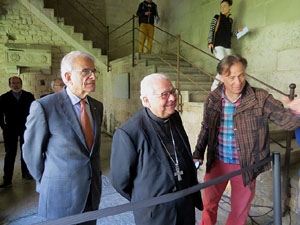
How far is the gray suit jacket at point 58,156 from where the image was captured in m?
1.33

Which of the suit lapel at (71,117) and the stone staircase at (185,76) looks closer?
the suit lapel at (71,117)

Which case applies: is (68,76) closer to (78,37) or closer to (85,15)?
(78,37)

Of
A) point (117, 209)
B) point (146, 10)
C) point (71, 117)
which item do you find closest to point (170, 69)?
point (146, 10)

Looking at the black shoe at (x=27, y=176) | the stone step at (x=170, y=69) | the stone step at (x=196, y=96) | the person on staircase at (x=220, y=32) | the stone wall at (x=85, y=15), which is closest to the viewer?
the black shoe at (x=27, y=176)

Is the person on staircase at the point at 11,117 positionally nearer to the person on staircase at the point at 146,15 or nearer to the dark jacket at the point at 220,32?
the dark jacket at the point at 220,32

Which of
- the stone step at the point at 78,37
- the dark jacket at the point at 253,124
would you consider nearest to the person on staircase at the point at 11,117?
the dark jacket at the point at 253,124

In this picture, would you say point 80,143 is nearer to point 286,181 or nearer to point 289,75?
point 286,181

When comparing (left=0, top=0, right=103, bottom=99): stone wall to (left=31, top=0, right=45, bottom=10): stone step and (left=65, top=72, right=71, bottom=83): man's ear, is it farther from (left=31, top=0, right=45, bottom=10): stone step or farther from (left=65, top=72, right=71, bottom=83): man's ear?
(left=65, top=72, right=71, bottom=83): man's ear

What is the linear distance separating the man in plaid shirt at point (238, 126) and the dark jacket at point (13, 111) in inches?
107

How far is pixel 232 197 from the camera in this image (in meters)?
1.81

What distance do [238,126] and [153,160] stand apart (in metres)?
0.77

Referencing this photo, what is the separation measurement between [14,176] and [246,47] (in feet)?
15.9

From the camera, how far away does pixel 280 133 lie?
3.36 meters

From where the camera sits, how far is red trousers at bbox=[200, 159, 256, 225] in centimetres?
174
